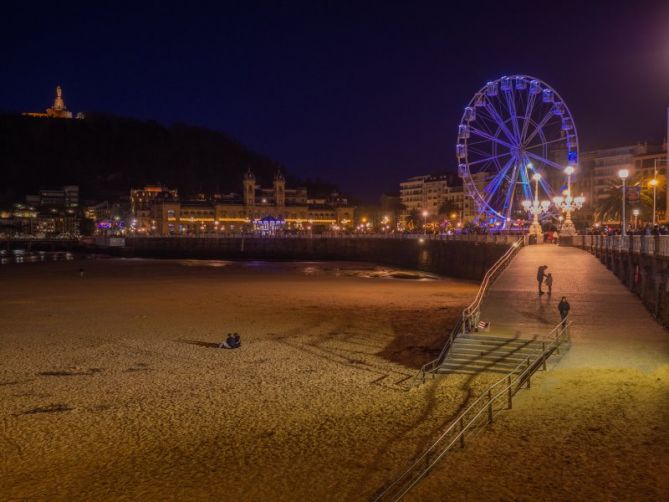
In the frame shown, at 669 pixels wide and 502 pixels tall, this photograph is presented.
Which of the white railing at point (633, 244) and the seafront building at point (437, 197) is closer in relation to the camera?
the white railing at point (633, 244)

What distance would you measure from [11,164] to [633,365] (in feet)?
679

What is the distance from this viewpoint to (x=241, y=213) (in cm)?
12750

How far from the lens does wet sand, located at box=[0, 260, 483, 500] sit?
10.5 m

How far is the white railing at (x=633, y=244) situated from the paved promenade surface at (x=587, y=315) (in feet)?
4.64

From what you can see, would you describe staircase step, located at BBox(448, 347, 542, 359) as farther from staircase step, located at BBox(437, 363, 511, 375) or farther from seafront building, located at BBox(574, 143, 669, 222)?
seafront building, located at BBox(574, 143, 669, 222)

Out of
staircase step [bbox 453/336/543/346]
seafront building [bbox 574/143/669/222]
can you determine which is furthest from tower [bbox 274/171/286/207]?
staircase step [bbox 453/336/543/346]

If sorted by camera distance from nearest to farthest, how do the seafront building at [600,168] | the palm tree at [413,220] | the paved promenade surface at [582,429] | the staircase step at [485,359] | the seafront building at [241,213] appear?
the paved promenade surface at [582,429]
the staircase step at [485,359]
the seafront building at [600,168]
the seafront building at [241,213]
the palm tree at [413,220]

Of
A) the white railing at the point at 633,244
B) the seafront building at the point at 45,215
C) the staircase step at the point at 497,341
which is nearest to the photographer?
the staircase step at the point at 497,341

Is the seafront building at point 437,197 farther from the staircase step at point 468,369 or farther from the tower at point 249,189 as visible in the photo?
the staircase step at point 468,369

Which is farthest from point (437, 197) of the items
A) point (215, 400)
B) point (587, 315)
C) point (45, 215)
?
point (215, 400)

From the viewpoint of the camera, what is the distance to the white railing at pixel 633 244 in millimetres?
18219

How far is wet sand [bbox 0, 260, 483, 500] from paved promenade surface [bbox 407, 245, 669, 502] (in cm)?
128

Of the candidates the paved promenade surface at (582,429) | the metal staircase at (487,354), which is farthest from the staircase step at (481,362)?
the paved promenade surface at (582,429)

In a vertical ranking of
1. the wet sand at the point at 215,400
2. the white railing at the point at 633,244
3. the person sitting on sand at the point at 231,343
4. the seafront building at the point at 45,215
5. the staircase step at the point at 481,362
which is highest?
the seafront building at the point at 45,215
